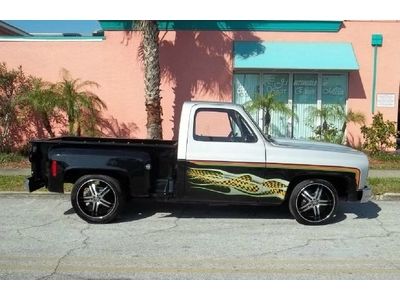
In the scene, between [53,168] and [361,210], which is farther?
[361,210]

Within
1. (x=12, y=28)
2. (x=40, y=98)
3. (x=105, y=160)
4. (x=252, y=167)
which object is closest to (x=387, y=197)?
(x=252, y=167)

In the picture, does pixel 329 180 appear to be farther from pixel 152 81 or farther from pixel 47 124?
pixel 47 124

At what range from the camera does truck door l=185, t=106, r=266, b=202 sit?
696 centimetres

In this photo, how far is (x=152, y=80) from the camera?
533 inches

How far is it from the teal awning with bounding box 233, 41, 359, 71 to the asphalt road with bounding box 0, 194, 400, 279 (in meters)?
6.71

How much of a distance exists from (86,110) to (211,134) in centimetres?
813

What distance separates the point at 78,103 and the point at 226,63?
4.59 meters

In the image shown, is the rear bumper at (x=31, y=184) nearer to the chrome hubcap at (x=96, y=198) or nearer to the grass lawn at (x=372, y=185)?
the chrome hubcap at (x=96, y=198)

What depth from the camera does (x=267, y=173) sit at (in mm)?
6996

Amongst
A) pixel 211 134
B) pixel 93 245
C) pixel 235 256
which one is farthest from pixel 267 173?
pixel 93 245

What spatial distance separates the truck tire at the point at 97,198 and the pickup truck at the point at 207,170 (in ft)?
0.05

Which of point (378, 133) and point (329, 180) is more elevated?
point (378, 133)

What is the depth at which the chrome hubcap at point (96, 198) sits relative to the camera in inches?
280

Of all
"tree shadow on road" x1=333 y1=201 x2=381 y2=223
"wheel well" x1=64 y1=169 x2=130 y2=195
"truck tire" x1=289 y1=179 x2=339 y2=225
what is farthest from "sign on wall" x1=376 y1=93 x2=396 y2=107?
"wheel well" x1=64 y1=169 x2=130 y2=195
